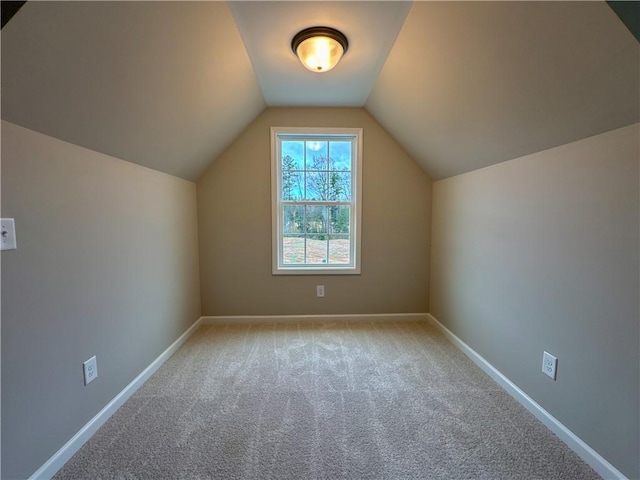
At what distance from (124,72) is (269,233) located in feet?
5.78

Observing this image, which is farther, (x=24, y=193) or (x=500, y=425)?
(x=500, y=425)

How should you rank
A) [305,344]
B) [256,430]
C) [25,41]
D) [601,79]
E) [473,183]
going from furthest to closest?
[305,344], [473,183], [256,430], [601,79], [25,41]

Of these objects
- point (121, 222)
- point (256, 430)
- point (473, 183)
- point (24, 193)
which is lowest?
point (256, 430)

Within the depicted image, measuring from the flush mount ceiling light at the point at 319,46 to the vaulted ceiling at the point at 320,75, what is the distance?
49 mm

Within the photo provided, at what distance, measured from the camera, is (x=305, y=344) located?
2.38m

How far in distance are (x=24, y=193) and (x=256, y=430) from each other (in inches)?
60.9

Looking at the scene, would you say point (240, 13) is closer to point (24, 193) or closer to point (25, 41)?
point (25, 41)

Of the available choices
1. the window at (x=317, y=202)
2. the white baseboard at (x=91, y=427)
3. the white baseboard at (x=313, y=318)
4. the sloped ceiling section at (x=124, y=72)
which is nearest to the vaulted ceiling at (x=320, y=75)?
the sloped ceiling section at (x=124, y=72)

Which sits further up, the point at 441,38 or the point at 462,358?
the point at 441,38

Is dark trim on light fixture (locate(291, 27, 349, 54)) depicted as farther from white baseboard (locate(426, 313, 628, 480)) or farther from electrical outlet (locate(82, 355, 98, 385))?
white baseboard (locate(426, 313, 628, 480))

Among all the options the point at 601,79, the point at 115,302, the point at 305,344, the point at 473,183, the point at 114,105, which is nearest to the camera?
the point at 601,79

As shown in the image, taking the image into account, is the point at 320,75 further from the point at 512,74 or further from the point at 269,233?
the point at 269,233

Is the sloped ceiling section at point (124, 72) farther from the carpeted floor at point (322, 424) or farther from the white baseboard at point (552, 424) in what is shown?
the white baseboard at point (552, 424)

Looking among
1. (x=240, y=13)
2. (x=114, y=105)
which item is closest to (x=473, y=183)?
(x=240, y=13)
